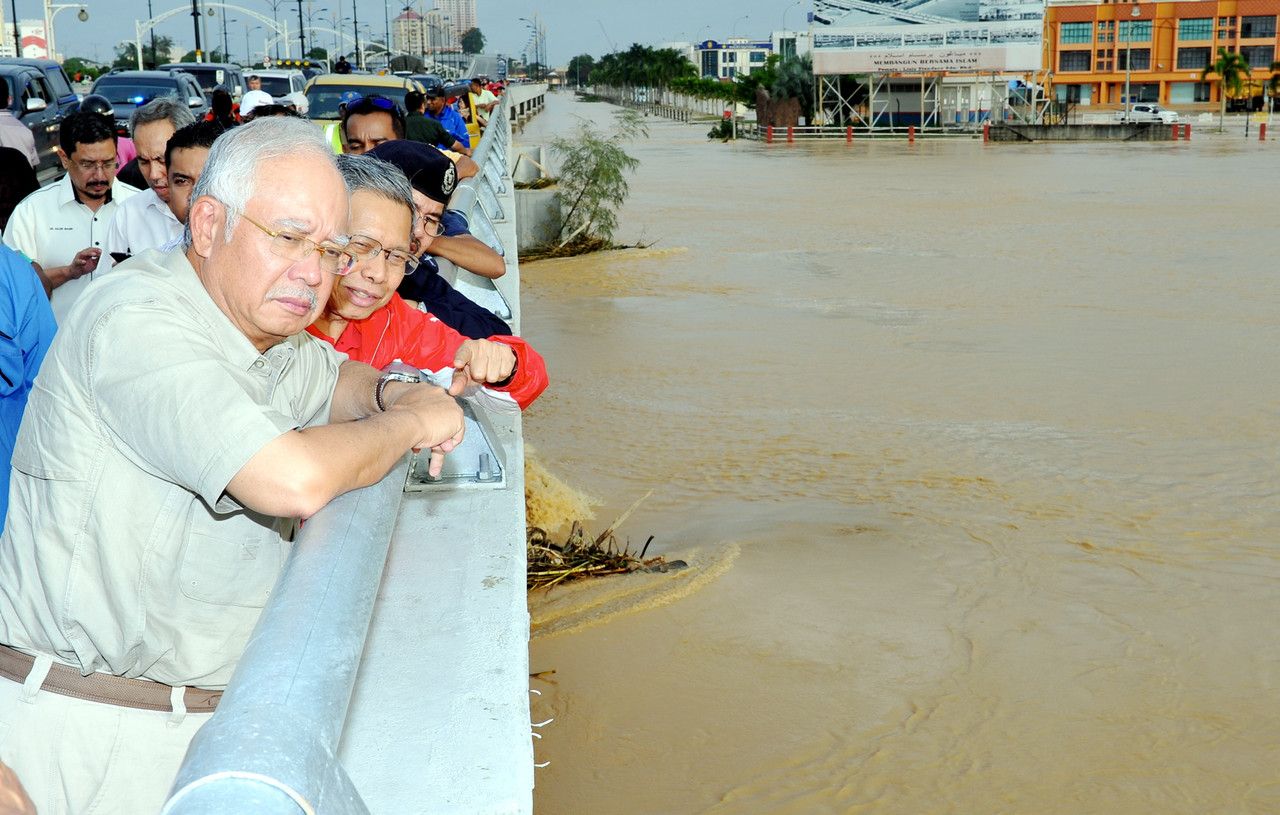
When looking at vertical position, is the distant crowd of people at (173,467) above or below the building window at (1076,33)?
below

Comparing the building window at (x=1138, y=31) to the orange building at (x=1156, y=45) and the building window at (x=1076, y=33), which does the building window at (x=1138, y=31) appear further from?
the building window at (x=1076, y=33)

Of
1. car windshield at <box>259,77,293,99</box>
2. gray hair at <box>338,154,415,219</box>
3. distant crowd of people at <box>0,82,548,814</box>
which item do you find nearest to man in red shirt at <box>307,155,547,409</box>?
gray hair at <box>338,154,415,219</box>

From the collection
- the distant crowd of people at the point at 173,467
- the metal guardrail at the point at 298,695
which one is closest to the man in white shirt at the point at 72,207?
the distant crowd of people at the point at 173,467

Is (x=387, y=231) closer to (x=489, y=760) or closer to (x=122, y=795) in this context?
(x=122, y=795)

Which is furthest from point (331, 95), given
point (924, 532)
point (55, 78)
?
point (924, 532)

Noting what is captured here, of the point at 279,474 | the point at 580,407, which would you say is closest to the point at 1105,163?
the point at 580,407

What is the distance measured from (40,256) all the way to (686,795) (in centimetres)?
337

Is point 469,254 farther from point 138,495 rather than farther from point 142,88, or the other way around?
point 142,88

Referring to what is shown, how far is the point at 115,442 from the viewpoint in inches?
77.7

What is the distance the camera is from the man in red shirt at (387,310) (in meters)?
3.11

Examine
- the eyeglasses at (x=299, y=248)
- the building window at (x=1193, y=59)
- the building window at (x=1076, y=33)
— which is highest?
the building window at (x=1076, y=33)

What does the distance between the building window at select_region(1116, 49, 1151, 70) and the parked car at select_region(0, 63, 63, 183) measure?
8565 centimetres

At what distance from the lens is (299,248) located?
7.22 ft

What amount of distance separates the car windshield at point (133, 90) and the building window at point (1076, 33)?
81.9m
